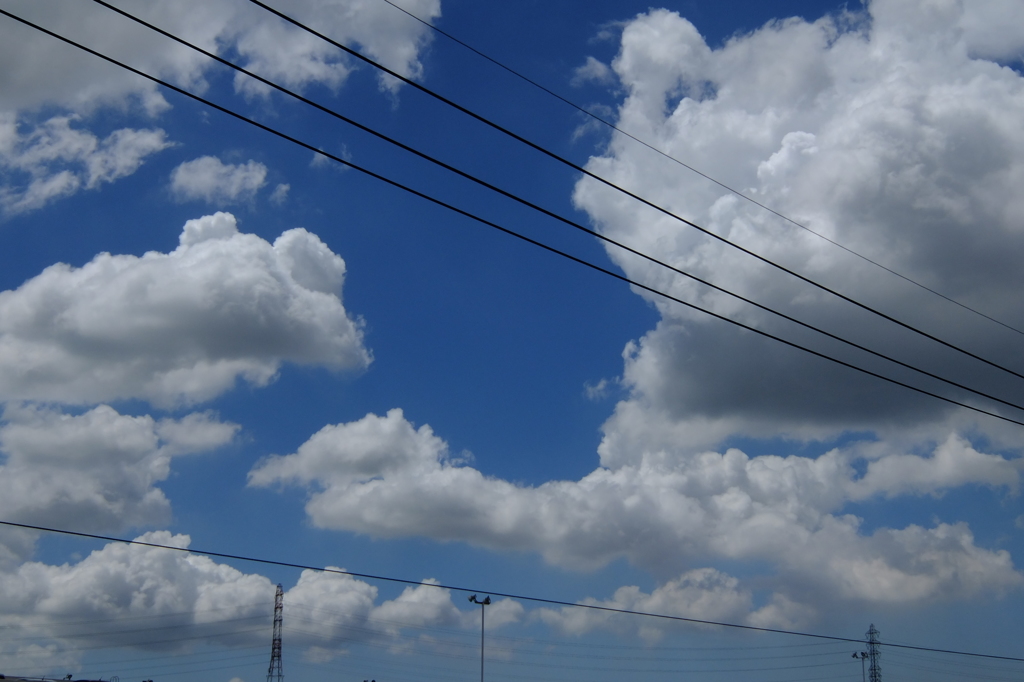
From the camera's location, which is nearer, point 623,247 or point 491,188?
point 491,188

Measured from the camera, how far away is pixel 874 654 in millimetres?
158875

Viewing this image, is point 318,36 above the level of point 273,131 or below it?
above

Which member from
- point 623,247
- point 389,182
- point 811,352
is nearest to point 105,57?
point 389,182

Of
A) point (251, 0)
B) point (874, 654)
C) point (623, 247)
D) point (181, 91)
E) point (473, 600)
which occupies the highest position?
point (251, 0)

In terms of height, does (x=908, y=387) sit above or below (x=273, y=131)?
below

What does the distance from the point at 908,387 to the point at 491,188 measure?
18.0 m

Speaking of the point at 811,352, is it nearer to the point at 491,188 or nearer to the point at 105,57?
the point at 491,188

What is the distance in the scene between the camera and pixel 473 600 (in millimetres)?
108625

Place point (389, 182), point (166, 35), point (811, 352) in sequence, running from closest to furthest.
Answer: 1. point (166, 35)
2. point (389, 182)
3. point (811, 352)

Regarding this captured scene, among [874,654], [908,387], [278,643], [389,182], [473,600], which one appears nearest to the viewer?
[389,182]

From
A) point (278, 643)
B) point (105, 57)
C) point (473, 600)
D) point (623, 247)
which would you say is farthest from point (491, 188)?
point (278, 643)

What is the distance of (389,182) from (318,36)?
4.00m

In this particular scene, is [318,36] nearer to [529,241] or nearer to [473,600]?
[529,241]

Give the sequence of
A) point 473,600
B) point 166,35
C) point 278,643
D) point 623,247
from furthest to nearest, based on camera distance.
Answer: point 278,643 → point 473,600 → point 623,247 → point 166,35
